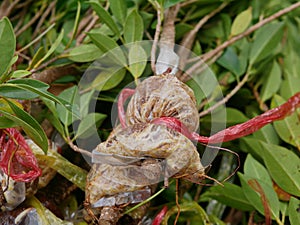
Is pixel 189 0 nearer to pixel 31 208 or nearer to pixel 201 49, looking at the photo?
pixel 201 49

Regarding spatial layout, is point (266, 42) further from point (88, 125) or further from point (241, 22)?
point (88, 125)

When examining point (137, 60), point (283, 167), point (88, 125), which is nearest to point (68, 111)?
point (88, 125)

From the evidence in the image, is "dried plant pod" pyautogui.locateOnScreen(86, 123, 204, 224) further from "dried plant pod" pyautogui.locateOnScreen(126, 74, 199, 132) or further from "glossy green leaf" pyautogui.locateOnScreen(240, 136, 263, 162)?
"glossy green leaf" pyautogui.locateOnScreen(240, 136, 263, 162)

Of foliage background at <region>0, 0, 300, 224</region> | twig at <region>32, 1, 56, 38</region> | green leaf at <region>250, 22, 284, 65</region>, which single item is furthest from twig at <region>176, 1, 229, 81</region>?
twig at <region>32, 1, 56, 38</region>

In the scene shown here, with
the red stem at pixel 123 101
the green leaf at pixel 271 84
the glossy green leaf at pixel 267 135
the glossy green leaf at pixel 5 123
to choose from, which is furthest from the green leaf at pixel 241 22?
the glossy green leaf at pixel 5 123

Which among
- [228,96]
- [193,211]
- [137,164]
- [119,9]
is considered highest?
[119,9]

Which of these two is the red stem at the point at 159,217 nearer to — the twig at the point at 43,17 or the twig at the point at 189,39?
the twig at the point at 189,39
